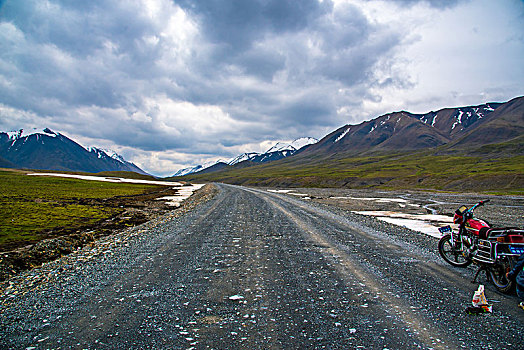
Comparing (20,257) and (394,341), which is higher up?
(394,341)

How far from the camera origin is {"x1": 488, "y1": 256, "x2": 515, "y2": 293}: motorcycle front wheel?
23.8 feet

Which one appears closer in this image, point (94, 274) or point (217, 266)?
point (94, 274)

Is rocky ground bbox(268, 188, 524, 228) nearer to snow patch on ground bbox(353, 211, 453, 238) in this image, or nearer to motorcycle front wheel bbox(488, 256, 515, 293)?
snow patch on ground bbox(353, 211, 453, 238)

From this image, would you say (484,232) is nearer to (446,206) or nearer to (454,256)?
(454,256)

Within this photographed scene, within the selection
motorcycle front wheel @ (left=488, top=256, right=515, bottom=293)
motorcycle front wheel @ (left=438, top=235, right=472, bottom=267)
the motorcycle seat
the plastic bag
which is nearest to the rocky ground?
motorcycle front wheel @ (left=438, top=235, right=472, bottom=267)

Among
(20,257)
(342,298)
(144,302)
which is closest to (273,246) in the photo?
(342,298)

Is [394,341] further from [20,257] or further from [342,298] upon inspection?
[20,257]

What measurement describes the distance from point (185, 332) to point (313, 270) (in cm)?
497

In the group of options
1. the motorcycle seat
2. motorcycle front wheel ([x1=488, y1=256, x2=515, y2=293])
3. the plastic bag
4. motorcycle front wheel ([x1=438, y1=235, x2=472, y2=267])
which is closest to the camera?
the plastic bag

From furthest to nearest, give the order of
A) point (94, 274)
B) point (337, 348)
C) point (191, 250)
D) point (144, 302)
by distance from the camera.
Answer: point (191, 250) → point (94, 274) → point (144, 302) → point (337, 348)

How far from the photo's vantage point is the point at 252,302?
6.85 meters

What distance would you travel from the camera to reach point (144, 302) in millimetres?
6832

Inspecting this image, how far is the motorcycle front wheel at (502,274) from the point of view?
724 centimetres

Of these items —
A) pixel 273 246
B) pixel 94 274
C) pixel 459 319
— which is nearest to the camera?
pixel 459 319
